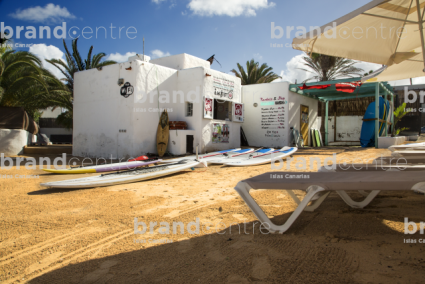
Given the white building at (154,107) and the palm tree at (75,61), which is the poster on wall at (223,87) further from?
the palm tree at (75,61)

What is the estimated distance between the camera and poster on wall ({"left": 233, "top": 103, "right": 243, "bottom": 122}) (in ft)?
44.1

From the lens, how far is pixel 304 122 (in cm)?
1542

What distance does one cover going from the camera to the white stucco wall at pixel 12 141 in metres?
11.7

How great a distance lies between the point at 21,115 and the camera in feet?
41.2

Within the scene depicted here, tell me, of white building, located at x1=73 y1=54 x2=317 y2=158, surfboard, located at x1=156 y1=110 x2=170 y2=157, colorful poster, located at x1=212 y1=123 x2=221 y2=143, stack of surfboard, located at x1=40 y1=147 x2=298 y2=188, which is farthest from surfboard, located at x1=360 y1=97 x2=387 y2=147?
surfboard, located at x1=156 y1=110 x2=170 y2=157

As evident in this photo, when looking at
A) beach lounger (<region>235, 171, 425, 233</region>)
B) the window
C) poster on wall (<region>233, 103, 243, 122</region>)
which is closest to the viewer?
beach lounger (<region>235, 171, 425, 233</region>)

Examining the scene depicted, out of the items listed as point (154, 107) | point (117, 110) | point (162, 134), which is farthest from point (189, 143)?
point (117, 110)

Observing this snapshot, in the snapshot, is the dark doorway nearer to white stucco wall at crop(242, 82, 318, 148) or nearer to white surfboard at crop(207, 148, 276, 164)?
white surfboard at crop(207, 148, 276, 164)

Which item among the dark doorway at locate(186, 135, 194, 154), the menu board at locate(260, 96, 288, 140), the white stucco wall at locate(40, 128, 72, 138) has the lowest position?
the dark doorway at locate(186, 135, 194, 154)

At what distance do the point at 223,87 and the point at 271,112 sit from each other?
321cm

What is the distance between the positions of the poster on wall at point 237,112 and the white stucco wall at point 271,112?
1275 mm

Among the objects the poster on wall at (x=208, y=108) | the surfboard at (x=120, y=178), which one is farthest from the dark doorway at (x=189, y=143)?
the surfboard at (x=120, y=178)

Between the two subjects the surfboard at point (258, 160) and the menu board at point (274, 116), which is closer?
the surfboard at point (258, 160)

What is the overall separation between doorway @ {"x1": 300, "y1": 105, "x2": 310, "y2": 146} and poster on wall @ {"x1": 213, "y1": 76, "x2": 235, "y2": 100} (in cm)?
460
